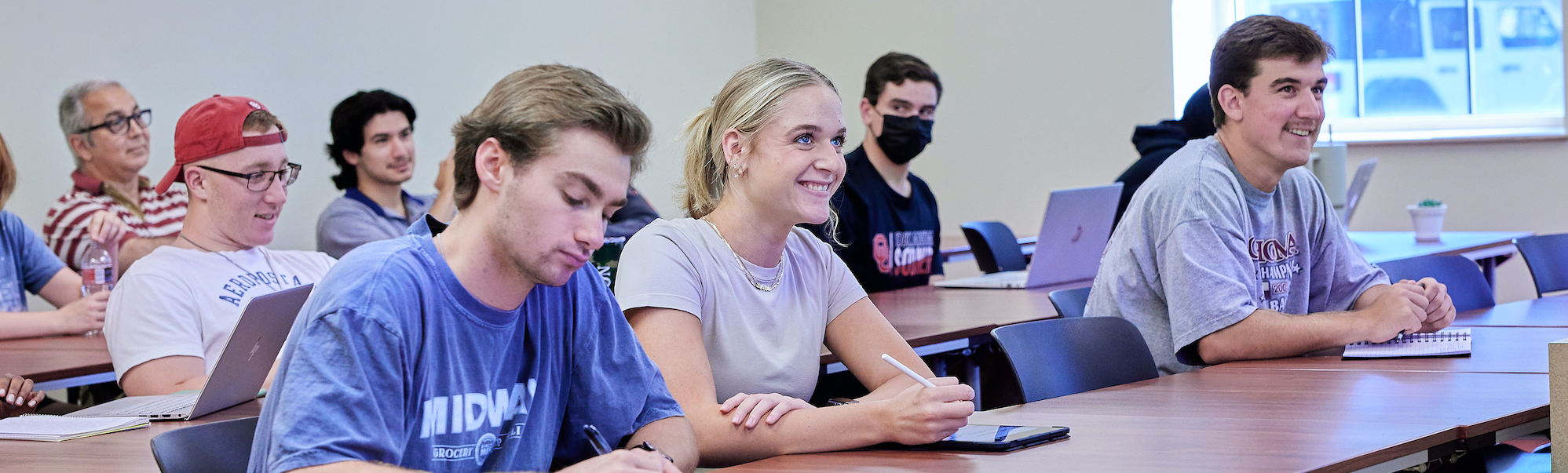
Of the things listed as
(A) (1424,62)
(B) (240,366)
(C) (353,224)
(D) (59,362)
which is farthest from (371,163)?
(A) (1424,62)

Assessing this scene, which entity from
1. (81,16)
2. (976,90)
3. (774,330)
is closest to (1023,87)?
(976,90)

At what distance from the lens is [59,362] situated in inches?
93.5

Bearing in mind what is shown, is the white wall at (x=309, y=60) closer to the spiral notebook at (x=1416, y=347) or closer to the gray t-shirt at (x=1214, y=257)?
the gray t-shirt at (x=1214, y=257)

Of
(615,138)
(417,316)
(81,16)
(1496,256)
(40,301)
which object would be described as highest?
(81,16)

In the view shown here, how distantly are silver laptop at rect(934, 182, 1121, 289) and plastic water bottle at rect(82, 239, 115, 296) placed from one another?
2.19 m

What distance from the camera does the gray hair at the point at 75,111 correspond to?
158 inches

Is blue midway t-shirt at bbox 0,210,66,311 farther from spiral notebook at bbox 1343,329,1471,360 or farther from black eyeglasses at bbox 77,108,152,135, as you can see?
spiral notebook at bbox 1343,329,1471,360

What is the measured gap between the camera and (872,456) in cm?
148

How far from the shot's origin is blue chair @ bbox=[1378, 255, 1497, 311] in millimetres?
2928

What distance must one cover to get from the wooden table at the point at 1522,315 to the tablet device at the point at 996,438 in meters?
1.49

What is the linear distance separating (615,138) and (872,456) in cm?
50

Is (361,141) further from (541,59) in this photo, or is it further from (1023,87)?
(1023,87)

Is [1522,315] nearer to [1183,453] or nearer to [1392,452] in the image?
[1392,452]

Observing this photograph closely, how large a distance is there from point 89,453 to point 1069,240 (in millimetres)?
2593
